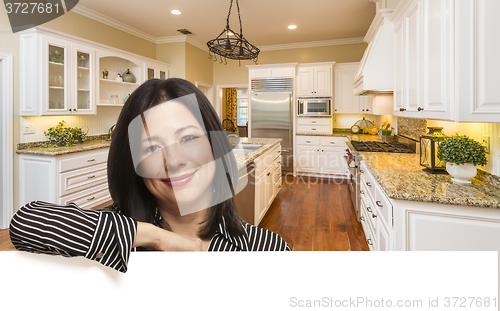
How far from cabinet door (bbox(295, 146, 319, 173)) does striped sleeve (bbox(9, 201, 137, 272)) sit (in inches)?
212

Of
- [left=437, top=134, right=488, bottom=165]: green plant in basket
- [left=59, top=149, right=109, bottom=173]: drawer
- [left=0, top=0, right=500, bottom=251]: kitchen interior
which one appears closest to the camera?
[left=0, top=0, right=500, bottom=251]: kitchen interior

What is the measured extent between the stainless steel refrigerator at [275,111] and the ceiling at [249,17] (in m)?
0.97

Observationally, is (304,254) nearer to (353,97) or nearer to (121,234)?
(121,234)

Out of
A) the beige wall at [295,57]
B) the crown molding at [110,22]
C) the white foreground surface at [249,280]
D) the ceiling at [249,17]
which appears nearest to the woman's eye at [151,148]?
the white foreground surface at [249,280]

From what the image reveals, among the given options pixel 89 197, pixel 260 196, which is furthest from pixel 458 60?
pixel 89 197

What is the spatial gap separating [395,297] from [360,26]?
5.49 meters

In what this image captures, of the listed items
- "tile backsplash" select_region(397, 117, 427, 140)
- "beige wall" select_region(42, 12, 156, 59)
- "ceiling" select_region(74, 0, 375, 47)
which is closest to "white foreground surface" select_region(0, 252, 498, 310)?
"tile backsplash" select_region(397, 117, 427, 140)

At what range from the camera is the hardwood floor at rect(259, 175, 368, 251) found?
8.70ft

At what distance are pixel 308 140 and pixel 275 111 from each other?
36.8 inches

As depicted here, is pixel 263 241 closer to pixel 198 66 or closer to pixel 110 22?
pixel 110 22

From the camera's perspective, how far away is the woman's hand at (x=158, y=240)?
0.41 meters

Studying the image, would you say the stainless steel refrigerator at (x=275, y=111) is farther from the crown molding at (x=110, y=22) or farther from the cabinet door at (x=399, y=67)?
the cabinet door at (x=399, y=67)

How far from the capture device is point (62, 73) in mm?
3318

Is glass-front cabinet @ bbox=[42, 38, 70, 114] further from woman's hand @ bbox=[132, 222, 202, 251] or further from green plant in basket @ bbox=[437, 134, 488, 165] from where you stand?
green plant in basket @ bbox=[437, 134, 488, 165]
